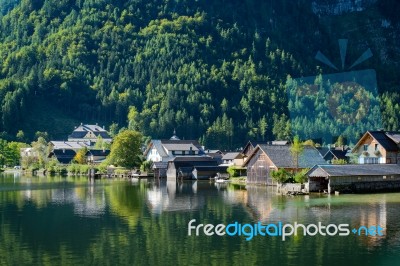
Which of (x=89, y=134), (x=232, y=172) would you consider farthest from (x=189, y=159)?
(x=89, y=134)

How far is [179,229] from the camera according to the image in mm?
37625

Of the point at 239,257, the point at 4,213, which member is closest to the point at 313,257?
the point at 239,257

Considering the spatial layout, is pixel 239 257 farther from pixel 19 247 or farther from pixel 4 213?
pixel 4 213

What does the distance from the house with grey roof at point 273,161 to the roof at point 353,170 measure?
A: 10423mm

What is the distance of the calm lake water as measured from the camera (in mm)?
29562

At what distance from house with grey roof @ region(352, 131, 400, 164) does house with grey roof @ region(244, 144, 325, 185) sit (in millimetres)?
5404

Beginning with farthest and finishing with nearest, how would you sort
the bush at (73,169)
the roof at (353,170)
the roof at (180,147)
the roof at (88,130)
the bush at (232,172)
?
the roof at (88,130), the bush at (73,169), the roof at (180,147), the bush at (232,172), the roof at (353,170)

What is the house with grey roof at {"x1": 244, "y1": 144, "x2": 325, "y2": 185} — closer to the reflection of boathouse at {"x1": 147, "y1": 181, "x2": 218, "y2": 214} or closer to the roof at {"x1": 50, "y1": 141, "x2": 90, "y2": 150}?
the reflection of boathouse at {"x1": 147, "y1": 181, "x2": 218, "y2": 214}

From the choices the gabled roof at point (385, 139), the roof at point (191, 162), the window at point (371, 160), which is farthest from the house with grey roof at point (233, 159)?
the gabled roof at point (385, 139)

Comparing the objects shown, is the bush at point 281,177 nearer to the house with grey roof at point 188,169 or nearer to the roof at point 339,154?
the house with grey roof at point 188,169

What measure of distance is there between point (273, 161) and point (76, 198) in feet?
87.2

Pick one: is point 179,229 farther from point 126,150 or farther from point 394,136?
point 126,150

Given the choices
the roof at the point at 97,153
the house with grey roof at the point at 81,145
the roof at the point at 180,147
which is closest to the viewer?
the roof at the point at 180,147

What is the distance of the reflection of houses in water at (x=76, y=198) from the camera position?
48.3 metres
